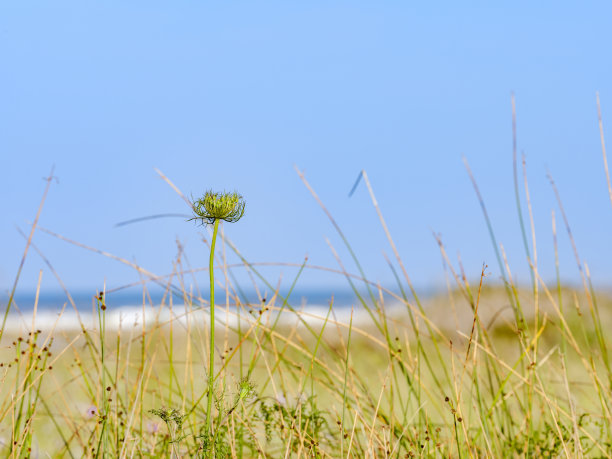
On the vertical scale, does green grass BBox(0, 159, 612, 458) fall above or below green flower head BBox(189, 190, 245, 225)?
below

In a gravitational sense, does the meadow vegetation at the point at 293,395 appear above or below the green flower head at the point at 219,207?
below

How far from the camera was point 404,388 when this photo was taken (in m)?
4.34

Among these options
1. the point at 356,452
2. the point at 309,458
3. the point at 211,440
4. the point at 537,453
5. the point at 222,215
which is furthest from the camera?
the point at 537,453

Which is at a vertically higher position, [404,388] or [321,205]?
[321,205]

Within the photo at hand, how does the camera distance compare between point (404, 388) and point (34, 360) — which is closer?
point (34, 360)

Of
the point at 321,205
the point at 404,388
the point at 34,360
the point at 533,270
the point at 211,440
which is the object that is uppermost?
the point at 321,205

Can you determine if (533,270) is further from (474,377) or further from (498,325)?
(498,325)

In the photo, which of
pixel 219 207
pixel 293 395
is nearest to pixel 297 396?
pixel 293 395

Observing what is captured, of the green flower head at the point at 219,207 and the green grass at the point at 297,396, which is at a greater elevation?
the green flower head at the point at 219,207

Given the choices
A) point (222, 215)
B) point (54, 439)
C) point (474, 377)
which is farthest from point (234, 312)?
point (54, 439)

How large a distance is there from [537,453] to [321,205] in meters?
0.90

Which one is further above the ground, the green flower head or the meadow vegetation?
the green flower head

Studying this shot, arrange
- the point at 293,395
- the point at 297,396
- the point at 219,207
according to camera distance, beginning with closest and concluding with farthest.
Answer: the point at 219,207 < the point at 297,396 < the point at 293,395

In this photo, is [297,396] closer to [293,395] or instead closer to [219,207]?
[293,395]
